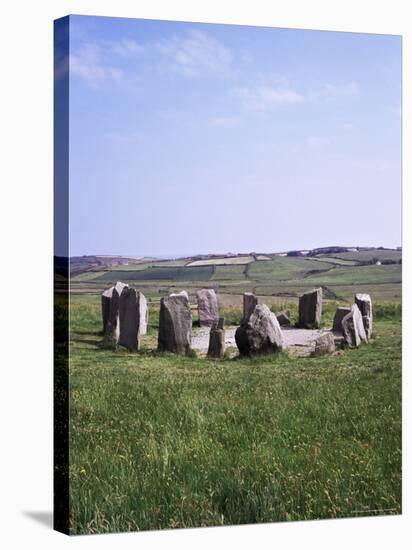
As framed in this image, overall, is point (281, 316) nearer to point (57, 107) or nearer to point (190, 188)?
point (190, 188)

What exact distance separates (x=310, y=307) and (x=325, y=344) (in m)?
0.44

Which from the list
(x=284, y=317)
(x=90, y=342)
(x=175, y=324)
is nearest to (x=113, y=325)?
(x=90, y=342)

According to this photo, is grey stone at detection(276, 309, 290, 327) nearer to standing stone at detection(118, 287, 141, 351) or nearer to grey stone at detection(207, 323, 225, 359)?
grey stone at detection(207, 323, 225, 359)

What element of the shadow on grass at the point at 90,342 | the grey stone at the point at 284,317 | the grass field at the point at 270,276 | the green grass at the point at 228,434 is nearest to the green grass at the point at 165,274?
the grass field at the point at 270,276

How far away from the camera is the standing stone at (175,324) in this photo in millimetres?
13508

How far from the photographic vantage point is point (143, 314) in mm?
13359

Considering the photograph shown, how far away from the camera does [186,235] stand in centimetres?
1358

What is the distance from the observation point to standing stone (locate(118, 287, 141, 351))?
13.3 meters

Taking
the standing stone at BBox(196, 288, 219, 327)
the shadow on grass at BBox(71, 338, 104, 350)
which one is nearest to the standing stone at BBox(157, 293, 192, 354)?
the standing stone at BBox(196, 288, 219, 327)

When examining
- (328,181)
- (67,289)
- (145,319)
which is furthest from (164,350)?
(328,181)

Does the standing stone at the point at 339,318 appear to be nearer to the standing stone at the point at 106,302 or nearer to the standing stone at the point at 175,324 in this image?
the standing stone at the point at 175,324

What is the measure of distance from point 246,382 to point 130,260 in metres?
1.68

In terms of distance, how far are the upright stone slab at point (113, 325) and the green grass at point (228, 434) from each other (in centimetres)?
11

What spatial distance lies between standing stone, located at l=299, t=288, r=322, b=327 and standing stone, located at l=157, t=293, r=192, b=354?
120 cm
